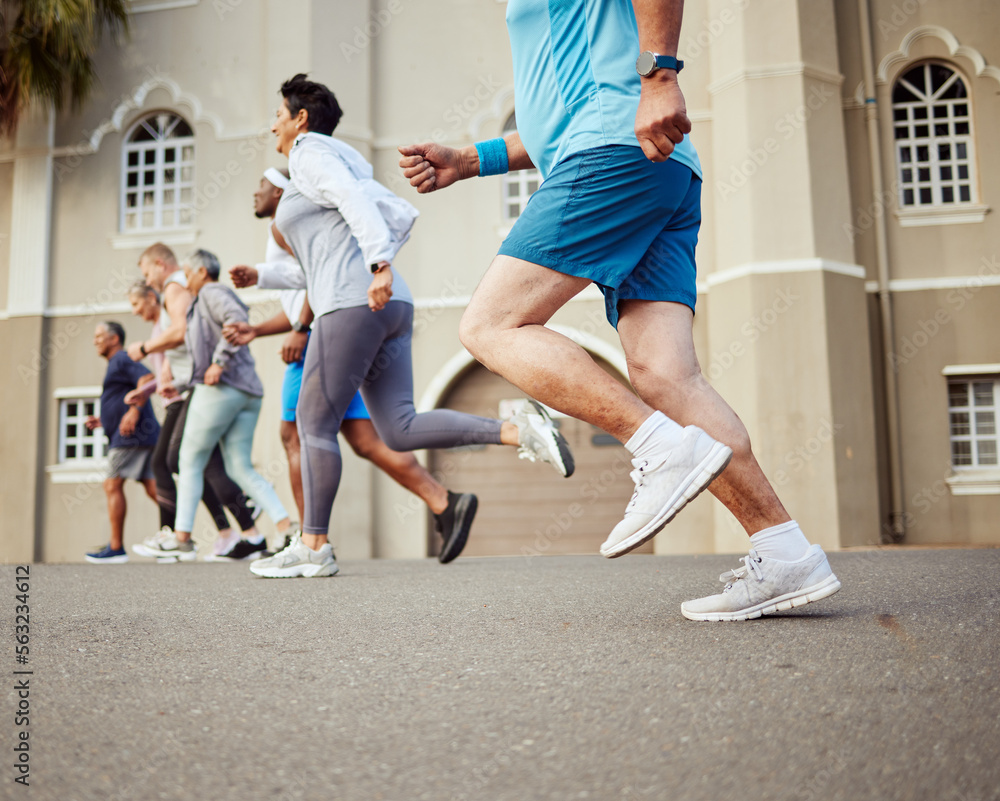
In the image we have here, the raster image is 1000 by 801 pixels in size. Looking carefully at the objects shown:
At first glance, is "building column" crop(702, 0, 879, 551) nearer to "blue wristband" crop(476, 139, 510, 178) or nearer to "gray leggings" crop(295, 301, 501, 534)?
"gray leggings" crop(295, 301, 501, 534)

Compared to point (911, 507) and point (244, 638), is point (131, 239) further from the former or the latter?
point (244, 638)

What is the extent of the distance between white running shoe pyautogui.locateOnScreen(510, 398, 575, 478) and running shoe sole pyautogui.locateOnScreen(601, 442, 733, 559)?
77.3 inches

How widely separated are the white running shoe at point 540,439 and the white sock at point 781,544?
1.79 m

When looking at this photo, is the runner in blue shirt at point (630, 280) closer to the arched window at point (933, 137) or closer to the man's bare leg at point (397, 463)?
the man's bare leg at point (397, 463)

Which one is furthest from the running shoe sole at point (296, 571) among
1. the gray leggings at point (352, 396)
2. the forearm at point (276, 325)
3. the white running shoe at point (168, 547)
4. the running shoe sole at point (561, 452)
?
the white running shoe at point (168, 547)

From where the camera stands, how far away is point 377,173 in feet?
42.1

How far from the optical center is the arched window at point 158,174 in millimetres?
13742

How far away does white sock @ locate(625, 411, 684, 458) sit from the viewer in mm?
2119

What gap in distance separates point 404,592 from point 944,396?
1036 centimetres

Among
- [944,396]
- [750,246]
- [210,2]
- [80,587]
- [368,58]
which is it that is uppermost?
[210,2]

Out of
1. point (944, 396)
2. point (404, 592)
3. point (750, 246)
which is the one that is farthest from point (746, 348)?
point (404, 592)

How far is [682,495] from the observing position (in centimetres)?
208

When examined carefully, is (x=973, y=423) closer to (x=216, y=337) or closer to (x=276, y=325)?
(x=276, y=325)

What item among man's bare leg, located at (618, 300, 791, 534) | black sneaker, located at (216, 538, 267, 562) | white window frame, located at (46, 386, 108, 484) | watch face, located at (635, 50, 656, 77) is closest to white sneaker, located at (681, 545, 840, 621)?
man's bare leg, located at (618, 300, 791, 534)
